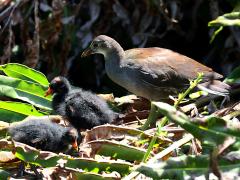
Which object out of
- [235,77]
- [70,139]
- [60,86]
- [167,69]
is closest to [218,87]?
[235,77]

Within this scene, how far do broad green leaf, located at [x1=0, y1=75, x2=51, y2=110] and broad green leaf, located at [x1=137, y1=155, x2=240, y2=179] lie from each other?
6.83ft

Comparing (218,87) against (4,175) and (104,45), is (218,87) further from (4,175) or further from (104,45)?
(4,175)

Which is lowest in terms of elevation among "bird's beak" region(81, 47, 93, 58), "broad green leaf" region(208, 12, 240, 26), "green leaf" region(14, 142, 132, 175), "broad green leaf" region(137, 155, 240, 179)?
"bird's beak" region(81, 47, 93, 58)

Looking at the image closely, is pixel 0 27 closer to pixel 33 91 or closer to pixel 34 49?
pixel 34 49

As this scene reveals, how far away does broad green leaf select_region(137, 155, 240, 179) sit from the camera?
309 centimetres

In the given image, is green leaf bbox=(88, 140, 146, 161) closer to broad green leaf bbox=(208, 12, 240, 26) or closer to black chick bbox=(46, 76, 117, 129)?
black chick bbox=(46, 76, 117, 129)

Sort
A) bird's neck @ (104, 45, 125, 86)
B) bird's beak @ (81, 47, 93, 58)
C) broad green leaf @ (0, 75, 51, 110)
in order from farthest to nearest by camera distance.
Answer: bird's beak @ (81, 47, 93, 58)
bird's neck @ (104, 45, 125, 86)
broad green leaf @ (0, 75, 51, 110)

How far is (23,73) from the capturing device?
5172mm

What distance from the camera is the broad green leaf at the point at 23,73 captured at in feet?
17.0

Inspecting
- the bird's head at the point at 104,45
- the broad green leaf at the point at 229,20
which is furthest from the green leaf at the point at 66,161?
the bird's head at the point at 104,45

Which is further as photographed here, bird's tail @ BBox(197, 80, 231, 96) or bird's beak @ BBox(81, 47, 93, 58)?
bird's beak @ BBox(81, 47, 93, 58)

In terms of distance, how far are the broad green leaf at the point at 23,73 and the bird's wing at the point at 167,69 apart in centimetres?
72

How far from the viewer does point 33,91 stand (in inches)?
203

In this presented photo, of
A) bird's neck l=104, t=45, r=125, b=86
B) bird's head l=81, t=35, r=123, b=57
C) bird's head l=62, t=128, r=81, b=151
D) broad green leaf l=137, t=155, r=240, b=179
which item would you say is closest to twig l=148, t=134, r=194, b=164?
broad green leaf l=137, t=155, r=240, b=179
